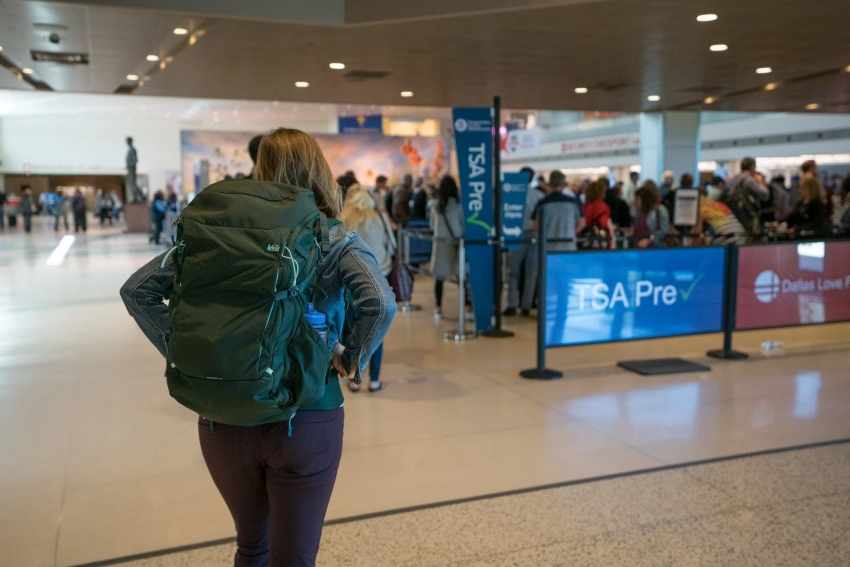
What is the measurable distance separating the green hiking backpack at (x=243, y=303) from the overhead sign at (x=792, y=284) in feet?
18.5

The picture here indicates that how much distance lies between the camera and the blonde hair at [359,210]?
18.6ft

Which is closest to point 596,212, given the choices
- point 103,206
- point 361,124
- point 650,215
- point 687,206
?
point 650,215

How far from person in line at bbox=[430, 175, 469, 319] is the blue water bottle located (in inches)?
244

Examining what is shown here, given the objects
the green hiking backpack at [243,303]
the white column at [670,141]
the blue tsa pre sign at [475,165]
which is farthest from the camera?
the white column at [670,141]

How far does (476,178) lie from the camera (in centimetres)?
745

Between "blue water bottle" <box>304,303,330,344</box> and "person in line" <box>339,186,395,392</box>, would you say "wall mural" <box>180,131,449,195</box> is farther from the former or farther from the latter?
"blue water bottle" <box>304,303,330,344</box>

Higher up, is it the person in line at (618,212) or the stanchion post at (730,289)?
the person in line at (618,212)

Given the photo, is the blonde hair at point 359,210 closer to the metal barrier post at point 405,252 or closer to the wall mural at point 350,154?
the metal barrier post at point 405,252

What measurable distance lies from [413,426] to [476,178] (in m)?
3.43

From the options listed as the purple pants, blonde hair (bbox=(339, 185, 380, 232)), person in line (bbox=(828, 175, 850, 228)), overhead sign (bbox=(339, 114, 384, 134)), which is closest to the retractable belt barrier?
blonde hair (bbox=(339, 185, 380, 232))

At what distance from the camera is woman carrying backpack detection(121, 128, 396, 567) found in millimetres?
1736

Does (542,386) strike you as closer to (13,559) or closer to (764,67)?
(13,559)

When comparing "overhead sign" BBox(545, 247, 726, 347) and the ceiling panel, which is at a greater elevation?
the ceiling panel

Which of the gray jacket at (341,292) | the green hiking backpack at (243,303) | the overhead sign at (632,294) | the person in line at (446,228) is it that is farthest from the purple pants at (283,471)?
the person in line at (446,228)
